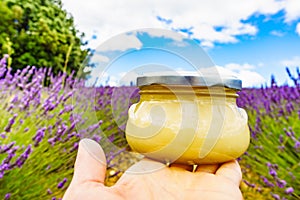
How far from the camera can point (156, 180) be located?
106 cm

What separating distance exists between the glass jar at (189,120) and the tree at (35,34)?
6.24m

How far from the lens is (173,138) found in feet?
3.12

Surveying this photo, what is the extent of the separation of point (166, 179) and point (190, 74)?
0.30 m

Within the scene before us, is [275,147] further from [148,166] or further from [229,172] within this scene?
[148,166]

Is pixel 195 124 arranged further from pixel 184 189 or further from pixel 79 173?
pixel 79 173

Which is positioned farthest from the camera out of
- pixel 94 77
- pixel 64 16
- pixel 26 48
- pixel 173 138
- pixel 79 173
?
pixel 64 16

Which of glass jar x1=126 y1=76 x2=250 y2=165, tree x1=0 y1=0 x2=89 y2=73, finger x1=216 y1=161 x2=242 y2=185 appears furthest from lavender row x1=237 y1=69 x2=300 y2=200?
tree x1=0 y1=0 x2=89 y2=73

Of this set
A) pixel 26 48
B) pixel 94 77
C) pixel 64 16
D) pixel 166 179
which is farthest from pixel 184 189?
pixel 64 16

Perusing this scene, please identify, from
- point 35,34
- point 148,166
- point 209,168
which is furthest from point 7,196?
point 35,34

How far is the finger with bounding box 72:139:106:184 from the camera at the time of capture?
1046mm

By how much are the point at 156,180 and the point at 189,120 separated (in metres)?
0.22

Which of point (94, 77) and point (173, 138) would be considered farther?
point (94, 77)

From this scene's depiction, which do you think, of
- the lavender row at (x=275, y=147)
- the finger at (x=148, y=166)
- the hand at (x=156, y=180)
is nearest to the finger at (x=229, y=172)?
the hand at (x=156, y=180)

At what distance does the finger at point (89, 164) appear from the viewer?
1.05m
